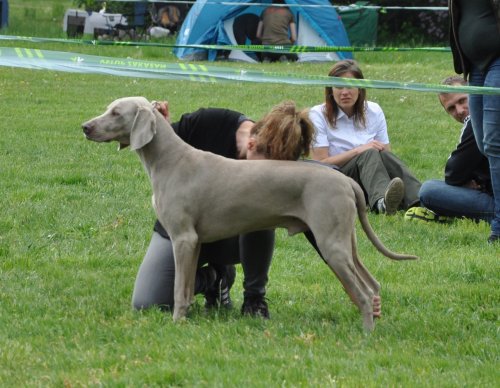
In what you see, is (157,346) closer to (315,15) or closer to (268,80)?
(268,80)

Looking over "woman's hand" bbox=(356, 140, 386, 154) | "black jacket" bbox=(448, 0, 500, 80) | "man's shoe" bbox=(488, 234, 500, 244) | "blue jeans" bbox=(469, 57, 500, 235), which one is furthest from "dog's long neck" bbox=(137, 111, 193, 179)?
"woman's hand" bbox=(356, 140, 386, 154)

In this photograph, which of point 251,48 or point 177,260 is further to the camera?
point 251,48

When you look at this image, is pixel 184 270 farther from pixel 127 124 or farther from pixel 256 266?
pixel 127 124

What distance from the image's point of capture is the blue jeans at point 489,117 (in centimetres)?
661

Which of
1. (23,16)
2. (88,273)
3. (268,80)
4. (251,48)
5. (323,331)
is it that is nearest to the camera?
(323,331)

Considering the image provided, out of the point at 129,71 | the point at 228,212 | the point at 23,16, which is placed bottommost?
the point at 23,16

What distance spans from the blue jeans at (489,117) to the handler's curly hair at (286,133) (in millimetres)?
1829

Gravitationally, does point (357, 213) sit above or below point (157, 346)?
above

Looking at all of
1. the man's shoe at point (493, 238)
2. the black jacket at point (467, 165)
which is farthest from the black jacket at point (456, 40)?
the man's shoe at point (493, 238)

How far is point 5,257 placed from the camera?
6.73 m

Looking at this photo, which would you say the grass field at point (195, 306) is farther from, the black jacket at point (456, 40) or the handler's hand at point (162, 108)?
the black jacket at point (456, 40)

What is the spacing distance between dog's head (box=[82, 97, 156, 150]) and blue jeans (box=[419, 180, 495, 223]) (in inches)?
Answer: 135

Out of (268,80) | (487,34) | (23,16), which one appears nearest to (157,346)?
(268,80)

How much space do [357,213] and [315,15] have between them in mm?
16620
